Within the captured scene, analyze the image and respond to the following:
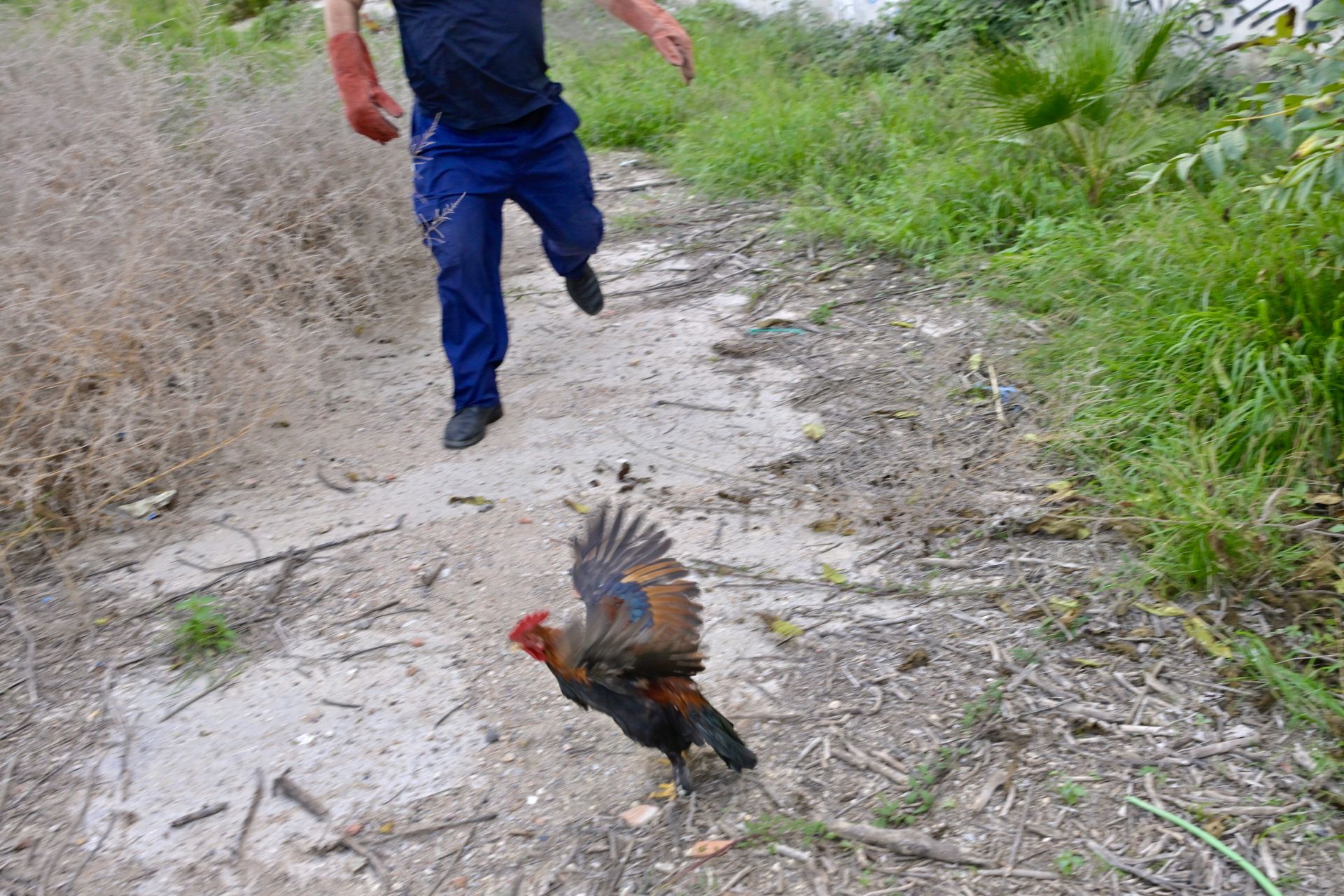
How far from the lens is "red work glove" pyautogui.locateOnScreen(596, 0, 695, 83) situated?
4312mm

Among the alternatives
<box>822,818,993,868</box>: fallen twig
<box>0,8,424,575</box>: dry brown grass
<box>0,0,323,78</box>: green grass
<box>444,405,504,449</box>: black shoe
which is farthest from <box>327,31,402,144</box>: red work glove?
<box>822,818,993,868</box>: fallen twig

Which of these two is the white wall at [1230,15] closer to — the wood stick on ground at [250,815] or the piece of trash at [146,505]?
the piece of trash at [146,505]

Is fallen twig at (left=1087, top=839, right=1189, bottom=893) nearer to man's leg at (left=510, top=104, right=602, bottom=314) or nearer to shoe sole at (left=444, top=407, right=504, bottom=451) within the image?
shoe sole at (left=444, top=407, right=504, bottom=451)

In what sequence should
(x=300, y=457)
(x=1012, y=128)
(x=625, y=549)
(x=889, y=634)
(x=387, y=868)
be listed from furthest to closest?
(x=1012, y=128), (x=300, y=457), (x=889, y=634), (x=625, y=549), (x=387, y=868)

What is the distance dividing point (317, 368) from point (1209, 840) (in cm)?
366

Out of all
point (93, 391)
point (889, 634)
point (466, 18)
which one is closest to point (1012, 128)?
point (466, 18)

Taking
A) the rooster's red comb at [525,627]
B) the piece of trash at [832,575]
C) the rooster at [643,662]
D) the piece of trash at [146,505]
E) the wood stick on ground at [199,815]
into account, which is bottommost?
the wood stick on ground at [199,815]

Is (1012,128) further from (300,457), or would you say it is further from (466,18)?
(300,457)

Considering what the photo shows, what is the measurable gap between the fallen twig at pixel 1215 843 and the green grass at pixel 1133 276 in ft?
1.69

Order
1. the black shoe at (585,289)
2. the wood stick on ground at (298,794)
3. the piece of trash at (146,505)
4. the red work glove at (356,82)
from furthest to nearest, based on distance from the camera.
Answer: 1. the black shoe at (585,289)
2. the red work glove at (356,82)
3. the piece of trash at (146,505)
4. the wood stick on ground at (298,794)

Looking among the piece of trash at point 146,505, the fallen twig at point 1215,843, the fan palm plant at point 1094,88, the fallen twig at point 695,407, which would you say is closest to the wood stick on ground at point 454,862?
the fallen twig at point 1215,843

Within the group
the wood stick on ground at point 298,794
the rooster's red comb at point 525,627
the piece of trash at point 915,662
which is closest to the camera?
the rooster's red comb at point 525,627

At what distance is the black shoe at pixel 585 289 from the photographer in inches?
192

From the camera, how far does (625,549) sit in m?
2.77
